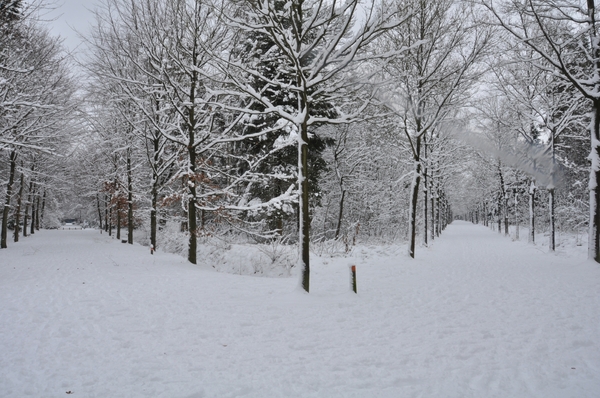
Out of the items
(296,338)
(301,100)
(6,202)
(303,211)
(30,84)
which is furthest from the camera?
(6,202)

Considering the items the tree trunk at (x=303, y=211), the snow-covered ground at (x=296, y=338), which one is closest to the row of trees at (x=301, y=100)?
the tree trunk at (x=303, y=211)

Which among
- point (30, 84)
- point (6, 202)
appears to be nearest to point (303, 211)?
point (30, 84)

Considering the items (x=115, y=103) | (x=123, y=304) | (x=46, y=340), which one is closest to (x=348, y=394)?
(x=46, y=340)

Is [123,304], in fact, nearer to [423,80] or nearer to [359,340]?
[359,340]

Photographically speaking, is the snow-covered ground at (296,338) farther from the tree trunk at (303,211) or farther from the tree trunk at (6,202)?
the tree trunk at (6,202)

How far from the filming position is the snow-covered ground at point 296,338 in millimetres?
3613

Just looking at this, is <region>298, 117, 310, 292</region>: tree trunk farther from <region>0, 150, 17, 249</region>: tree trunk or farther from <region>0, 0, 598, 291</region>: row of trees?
<region>0, 150, 17, 249</region>: tree trunk

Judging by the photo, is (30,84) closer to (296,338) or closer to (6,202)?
(6,202)

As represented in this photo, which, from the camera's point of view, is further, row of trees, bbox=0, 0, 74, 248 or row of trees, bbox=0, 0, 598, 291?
row of trees, bbox=0, 0, 74, 248

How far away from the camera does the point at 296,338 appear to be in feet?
16.8

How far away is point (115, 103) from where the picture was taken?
16562 millimetres

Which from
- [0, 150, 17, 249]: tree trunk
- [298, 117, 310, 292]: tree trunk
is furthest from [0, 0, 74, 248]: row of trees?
[298, 117, 310, 292]: tree trunk

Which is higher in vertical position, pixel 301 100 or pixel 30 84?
pixel 30 84

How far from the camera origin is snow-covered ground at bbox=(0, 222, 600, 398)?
11.9ft
